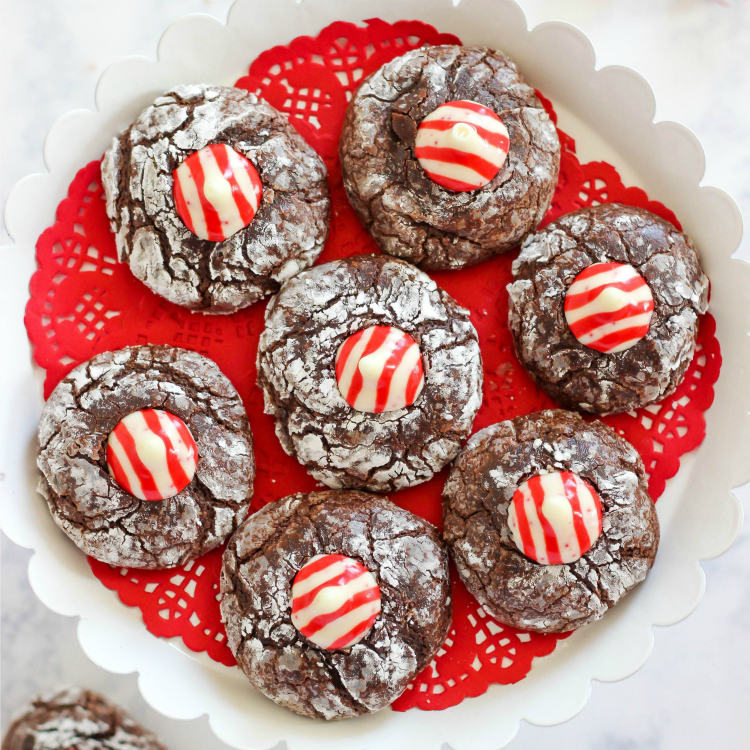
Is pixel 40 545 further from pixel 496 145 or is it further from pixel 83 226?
pixel 496 145

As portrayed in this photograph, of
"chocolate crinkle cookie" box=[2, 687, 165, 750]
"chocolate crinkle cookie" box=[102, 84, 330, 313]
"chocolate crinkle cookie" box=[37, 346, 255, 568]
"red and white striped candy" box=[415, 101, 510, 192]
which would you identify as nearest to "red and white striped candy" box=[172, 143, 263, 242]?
"chocolate crinkle cookie" box=[102, 84, 330, 313]

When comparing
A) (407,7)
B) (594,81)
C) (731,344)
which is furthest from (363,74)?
(731,344)

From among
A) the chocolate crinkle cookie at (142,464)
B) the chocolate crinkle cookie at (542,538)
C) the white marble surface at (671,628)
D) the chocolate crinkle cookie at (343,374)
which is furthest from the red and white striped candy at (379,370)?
the white marble surface at (671,628)

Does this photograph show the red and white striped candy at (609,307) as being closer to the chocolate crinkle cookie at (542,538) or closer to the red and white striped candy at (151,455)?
the chocolate crinkle cookie at (542,538)

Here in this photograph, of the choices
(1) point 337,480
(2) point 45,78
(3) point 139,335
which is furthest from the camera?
(2) point 45,78

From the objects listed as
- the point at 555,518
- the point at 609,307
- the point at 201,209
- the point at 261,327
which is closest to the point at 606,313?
the point at 609,307

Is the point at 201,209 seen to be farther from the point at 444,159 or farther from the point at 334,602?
the point at 334,602
